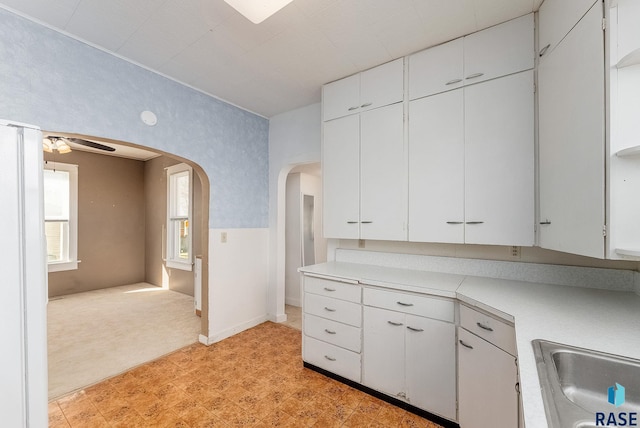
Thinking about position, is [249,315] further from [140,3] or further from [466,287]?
[140,3]

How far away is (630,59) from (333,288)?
2.05m

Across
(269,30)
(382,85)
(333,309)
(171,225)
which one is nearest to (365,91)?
(382,85)

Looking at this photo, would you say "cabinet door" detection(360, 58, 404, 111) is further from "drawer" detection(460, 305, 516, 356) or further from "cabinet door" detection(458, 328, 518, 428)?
"cabinet door" detection(458, 328, 518, 428)

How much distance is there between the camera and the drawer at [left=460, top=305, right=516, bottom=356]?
50.7 inches

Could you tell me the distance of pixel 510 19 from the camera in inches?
71.1

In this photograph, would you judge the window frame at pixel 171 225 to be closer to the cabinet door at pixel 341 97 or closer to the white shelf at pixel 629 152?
the cabinet door at pixel 341 97

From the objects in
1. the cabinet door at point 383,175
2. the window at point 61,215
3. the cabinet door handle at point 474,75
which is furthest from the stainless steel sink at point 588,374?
the window at point 61,215

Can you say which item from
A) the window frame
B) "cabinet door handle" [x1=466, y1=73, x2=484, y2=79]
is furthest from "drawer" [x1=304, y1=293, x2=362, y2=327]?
the window frame

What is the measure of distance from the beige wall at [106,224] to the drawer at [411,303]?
18.3 ft

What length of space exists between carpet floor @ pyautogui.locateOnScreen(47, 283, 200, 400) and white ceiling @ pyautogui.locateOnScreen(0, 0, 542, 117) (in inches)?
109

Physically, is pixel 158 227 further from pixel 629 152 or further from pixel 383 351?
pixel 629 152

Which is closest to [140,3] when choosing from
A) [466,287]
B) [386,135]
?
[386,135]

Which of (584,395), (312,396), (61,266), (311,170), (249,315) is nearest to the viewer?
(584,395)

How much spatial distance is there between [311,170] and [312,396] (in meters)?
3.08
